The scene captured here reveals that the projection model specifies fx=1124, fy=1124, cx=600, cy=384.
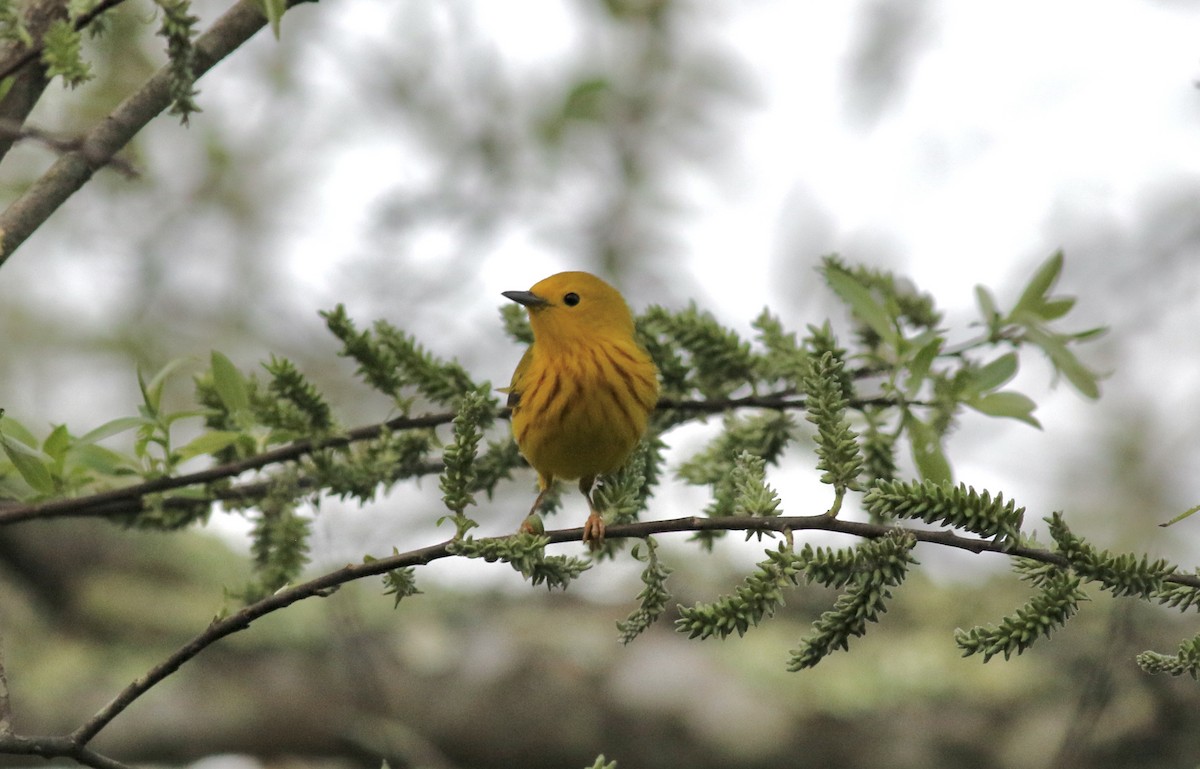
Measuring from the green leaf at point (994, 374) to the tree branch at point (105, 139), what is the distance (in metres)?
1.51

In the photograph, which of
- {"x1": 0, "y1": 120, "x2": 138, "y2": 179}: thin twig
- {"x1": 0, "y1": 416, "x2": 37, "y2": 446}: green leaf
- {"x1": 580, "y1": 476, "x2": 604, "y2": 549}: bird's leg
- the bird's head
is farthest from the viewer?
the bird's head

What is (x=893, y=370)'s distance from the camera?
7.53 feet

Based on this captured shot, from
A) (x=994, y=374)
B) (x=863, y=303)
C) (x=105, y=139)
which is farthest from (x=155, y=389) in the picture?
(x=994, y=374)

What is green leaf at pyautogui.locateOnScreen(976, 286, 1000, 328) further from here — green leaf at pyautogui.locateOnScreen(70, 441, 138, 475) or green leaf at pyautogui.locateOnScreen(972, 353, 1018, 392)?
green leaf at pyautogui.locateOnScreen(70, 441, 138, 475)

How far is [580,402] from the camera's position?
2.76 meters

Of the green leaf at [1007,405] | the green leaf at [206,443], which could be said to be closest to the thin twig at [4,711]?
the green leaf at [206,443]

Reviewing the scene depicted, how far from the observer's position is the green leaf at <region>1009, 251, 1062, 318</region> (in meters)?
2.38

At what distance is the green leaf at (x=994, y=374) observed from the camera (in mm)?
2293

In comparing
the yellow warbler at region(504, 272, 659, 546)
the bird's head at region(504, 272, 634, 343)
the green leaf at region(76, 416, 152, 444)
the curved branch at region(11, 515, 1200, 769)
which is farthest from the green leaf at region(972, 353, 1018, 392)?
the green leaf at region(76, 416, 152, 444)

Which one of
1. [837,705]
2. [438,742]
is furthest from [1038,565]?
[438,742]

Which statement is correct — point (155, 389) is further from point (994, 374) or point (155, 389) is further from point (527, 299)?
point (994, 374)

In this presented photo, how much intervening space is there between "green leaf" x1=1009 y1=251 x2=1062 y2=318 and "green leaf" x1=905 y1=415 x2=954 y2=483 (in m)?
0.41

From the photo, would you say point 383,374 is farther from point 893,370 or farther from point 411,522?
point 411,522

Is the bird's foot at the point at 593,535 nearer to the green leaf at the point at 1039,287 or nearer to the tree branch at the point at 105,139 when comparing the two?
the tree branch at the point at 105,139
